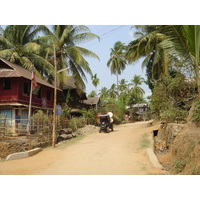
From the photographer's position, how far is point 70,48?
1978 cm

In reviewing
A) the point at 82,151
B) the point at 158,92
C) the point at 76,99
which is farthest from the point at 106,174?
the point at 76,99

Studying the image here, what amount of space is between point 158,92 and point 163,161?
5.03 meters

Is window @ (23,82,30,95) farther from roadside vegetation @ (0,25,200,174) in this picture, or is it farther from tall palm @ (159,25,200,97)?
tall palm @ (159,25,200,97)

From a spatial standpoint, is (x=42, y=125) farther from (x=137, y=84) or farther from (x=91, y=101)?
(x=137, y=84)

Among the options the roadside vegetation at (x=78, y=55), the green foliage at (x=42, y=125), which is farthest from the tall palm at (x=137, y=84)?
the green foliage at (x=42, y=125)

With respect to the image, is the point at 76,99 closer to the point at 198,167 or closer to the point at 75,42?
the point at 75,42

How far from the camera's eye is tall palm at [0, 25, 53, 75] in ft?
62.3

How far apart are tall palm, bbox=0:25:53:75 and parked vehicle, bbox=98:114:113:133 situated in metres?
7.78

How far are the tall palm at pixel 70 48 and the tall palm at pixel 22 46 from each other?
3.45ft

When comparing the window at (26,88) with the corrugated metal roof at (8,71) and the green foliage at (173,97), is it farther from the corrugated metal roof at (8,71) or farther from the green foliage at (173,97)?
the green foliage at (173,97)

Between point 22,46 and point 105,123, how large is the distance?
10978mm

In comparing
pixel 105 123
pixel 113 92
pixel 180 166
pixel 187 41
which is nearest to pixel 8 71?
pixel 105 123

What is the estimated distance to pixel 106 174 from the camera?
5488mm

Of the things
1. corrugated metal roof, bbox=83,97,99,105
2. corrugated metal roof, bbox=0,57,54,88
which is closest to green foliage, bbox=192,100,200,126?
corrugated metal roof, bbox=0,57,54,88
